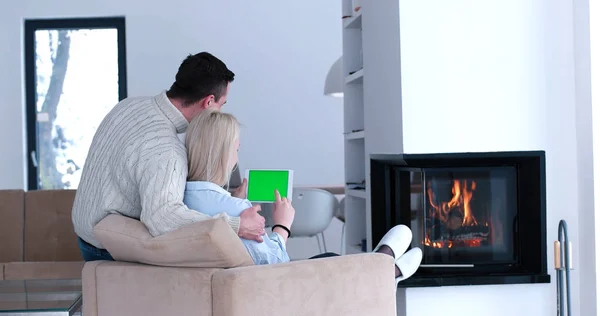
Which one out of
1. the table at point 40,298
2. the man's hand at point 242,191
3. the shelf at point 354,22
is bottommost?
the table at point 40,298

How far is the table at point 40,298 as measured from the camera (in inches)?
109

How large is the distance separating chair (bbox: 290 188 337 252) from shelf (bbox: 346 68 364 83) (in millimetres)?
1156

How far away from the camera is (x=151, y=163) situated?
2.57m

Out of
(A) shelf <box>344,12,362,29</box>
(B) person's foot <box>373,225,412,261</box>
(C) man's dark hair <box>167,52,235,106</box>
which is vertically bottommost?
(B) person's foot <box>373,225,412,261</box>

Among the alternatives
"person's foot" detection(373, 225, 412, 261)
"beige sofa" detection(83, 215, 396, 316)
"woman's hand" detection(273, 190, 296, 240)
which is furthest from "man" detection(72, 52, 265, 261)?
"person's foot" detection(373, 225, 412, 261)

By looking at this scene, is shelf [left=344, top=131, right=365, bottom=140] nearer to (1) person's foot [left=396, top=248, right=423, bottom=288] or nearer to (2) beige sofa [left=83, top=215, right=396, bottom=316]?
(1) person's foot [left=396, top=248, right=423, bottom=288]

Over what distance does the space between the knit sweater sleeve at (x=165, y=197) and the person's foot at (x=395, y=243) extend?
0.76m

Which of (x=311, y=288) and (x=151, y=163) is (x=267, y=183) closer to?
(x=151, y=163)

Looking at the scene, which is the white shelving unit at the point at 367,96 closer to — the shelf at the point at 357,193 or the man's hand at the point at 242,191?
the shelf at the point at 357,193

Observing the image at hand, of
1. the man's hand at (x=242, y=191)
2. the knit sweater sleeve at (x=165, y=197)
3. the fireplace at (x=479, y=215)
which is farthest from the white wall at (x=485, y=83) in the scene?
the knit sweater sleeve at (x=165, y=197)

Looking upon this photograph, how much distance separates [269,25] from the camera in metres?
7.48

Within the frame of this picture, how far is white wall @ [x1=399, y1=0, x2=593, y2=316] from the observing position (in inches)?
142

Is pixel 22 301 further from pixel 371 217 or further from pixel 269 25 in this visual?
pixel 269 25

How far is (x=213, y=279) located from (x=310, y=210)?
355cm
